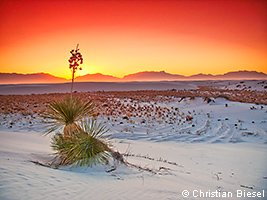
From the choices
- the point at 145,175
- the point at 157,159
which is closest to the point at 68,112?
the point at 145,175

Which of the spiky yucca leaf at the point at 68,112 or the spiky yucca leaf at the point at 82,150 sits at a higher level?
the spiky yucca leaf at the point at 68,112

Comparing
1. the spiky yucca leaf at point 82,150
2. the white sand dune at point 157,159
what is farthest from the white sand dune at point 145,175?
the spiky yucca leaf at point 82,150

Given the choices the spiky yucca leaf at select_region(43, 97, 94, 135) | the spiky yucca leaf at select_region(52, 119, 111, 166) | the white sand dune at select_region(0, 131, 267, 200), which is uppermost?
the spiky yucca leaf at select_region(43, 97, 94, 135)

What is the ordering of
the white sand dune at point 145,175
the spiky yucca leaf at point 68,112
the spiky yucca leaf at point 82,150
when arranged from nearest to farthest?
1. the white sand dune at point 145,175
2. the spiky yucca leaf at point 82,150
3. the spiky yucca leaf at point 68,112

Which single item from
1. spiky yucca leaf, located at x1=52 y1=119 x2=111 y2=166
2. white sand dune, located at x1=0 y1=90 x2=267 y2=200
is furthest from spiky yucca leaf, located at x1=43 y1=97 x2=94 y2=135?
white sand dune, located at x1=0 y1=90 x2=267 y2=200

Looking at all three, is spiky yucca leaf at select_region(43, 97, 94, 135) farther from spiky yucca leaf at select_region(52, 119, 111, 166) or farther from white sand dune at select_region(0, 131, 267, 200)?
white sand dune at select_region(0, 131, 267, 200)

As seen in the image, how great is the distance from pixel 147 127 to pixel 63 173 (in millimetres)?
9358

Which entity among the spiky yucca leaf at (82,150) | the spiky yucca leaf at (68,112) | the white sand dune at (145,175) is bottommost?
the white sand dune at (145,175)

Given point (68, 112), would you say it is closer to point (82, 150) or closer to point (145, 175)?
point (82, 150)

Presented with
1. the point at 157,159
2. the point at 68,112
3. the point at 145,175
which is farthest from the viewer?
the point at 157,159

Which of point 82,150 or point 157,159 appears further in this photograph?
point 157,159

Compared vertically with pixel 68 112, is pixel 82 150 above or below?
below

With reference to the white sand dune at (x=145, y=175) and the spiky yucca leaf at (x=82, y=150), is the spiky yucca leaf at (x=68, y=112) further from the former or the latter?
the white sand dune at (x=145, y=175)

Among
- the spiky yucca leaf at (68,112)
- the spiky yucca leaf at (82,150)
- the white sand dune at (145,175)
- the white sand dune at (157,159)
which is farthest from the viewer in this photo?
the spiky yucca leaf at (68,112)
